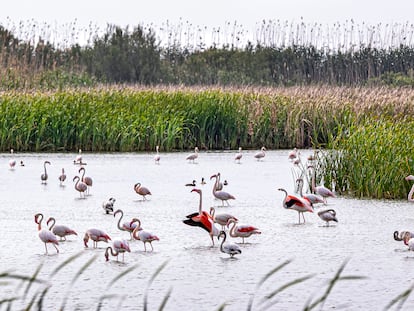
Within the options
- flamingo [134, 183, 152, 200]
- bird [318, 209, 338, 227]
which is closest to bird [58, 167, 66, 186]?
flamingo [134, 183, 152, 200]

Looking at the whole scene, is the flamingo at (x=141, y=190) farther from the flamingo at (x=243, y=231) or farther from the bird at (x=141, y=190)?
the flamingo at (x=243, y=231)

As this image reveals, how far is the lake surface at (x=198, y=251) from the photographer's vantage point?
21.4 feet

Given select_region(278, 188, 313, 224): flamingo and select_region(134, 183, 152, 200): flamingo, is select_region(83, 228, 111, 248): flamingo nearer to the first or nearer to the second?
select_region(278, 188, 313, 224): flamingo

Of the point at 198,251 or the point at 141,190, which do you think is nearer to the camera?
the point at 198,251

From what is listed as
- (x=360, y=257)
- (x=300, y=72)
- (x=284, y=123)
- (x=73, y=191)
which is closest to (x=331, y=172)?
(x=73, y=191)

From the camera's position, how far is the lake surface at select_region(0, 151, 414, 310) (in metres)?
6.52

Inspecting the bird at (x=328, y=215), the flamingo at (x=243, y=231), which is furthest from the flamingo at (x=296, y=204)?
the flamingo at (x=243, y=231)

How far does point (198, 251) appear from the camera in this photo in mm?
8430

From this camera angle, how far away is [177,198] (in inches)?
499

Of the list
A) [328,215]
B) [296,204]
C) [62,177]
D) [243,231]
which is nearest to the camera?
[243,231]

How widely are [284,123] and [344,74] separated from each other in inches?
748

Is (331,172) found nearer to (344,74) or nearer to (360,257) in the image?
(360,257)

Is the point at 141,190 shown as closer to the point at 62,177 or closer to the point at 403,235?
the point at 62,177

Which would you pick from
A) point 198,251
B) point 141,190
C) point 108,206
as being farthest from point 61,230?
point 141,190
